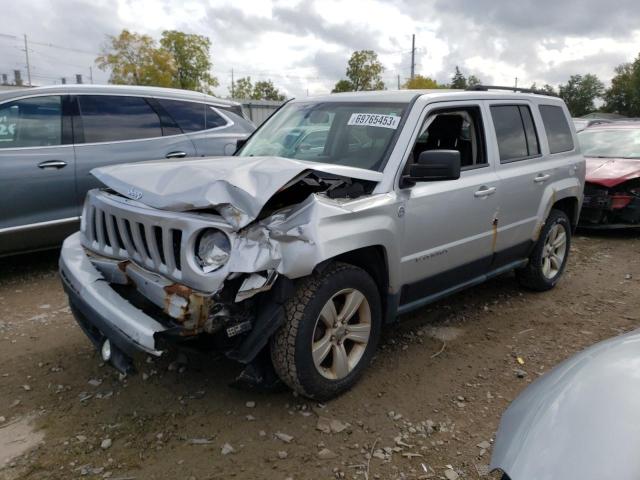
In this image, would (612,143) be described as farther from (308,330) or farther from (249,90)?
(249,90)

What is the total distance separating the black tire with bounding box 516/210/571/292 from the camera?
473 cm

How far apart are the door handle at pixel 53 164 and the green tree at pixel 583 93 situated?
234 ft

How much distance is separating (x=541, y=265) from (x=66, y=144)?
15.5 ft

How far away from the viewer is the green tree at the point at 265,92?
162 feet

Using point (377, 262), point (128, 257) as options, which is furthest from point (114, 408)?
point (377, 262)

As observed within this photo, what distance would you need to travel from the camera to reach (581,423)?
141 cm

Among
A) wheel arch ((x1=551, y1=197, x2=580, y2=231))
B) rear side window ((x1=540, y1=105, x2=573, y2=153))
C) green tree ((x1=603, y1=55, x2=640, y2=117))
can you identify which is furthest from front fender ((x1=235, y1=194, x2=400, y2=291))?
green tree ((x1=603, y1=55, x2=640, y2=117))

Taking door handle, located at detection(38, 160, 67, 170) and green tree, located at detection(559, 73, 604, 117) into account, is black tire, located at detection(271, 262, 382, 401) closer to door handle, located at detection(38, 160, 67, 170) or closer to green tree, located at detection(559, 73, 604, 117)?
door handle, located at detection(38, 160, 67, 170)

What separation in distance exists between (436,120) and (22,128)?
3.77 m

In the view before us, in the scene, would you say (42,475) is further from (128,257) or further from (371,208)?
(371,208)

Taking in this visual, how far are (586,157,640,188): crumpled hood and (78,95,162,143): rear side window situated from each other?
233 inches

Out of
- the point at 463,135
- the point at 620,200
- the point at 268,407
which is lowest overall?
the point at 268,407

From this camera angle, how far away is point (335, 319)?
2.91 meters

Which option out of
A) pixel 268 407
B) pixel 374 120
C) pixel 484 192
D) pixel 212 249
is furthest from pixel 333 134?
pixel 268 407
